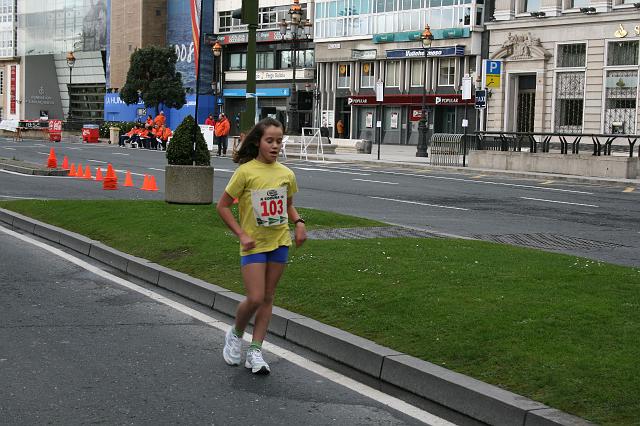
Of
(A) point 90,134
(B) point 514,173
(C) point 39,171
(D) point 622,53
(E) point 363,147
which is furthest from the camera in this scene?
(A) point 90,134

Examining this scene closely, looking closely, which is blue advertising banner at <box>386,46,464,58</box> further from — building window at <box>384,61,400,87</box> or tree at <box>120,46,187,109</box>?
tree at <box>120,46,187,109</box>

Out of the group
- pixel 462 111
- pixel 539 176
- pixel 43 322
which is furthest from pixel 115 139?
pixel 43 322

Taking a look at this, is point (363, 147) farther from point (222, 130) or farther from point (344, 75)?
point (344, 75)

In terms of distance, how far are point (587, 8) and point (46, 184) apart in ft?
116

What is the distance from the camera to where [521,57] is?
57562 millimetres

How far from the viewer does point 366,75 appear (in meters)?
72.1

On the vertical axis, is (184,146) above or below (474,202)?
above

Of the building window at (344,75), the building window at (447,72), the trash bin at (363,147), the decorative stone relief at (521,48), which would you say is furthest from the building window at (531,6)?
the building window at (344,75)

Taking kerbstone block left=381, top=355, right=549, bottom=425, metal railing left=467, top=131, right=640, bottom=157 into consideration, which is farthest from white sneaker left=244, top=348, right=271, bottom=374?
metal railing left=467, top=131, right=640, bottom=157

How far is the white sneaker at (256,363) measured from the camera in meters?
7.18

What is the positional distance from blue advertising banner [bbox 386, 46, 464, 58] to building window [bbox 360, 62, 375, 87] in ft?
8.80

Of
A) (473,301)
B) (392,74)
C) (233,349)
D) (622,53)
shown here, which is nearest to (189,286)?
(233,349)

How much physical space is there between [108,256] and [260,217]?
19.0 ft

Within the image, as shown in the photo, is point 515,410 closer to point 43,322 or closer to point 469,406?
point 469,406
